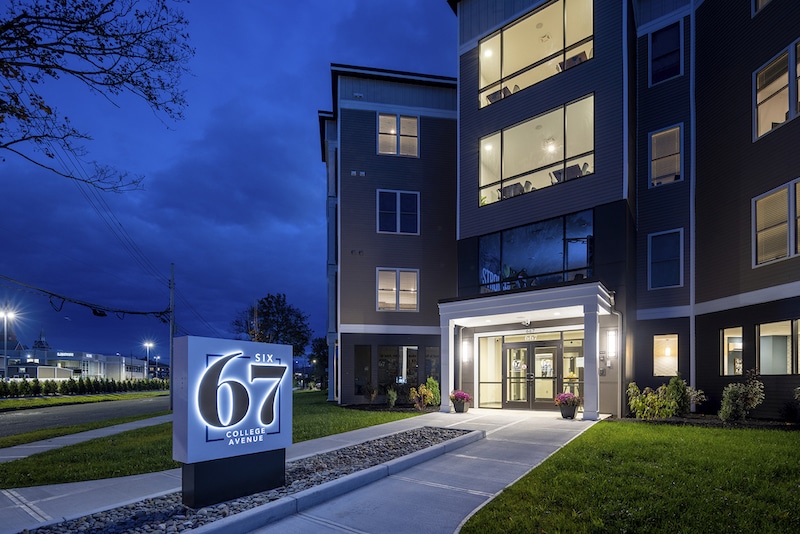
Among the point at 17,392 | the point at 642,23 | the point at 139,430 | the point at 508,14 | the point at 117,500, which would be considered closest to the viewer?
the point at 117,500

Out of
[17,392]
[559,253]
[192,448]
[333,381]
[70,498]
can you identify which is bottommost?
[17,392]

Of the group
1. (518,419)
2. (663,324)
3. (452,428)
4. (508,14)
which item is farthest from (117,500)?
(508,14)

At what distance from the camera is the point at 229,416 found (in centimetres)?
642

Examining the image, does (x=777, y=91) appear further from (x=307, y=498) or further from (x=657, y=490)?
(x=307, y=498)

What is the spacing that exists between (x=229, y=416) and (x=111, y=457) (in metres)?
5.26

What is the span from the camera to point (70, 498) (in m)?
6.73

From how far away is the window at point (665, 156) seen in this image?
1656 centimetres

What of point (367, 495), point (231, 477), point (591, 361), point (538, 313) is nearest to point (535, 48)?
point (538, 313)

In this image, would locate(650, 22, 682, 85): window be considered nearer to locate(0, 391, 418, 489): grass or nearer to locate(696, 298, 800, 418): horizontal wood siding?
locate(696, 298, 800, 418): horizontal wood siding

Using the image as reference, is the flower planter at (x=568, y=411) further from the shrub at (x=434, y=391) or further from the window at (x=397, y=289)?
the window at (x=397, y=289)

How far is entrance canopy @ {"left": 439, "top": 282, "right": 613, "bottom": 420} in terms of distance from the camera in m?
13.7

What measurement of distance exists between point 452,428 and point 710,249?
9.70m

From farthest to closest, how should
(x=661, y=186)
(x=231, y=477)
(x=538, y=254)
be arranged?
(x=538, y=254) → (x=661, y=186) → (x=231, y=477)

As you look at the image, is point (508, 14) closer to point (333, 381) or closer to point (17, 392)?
point (333, 381)
